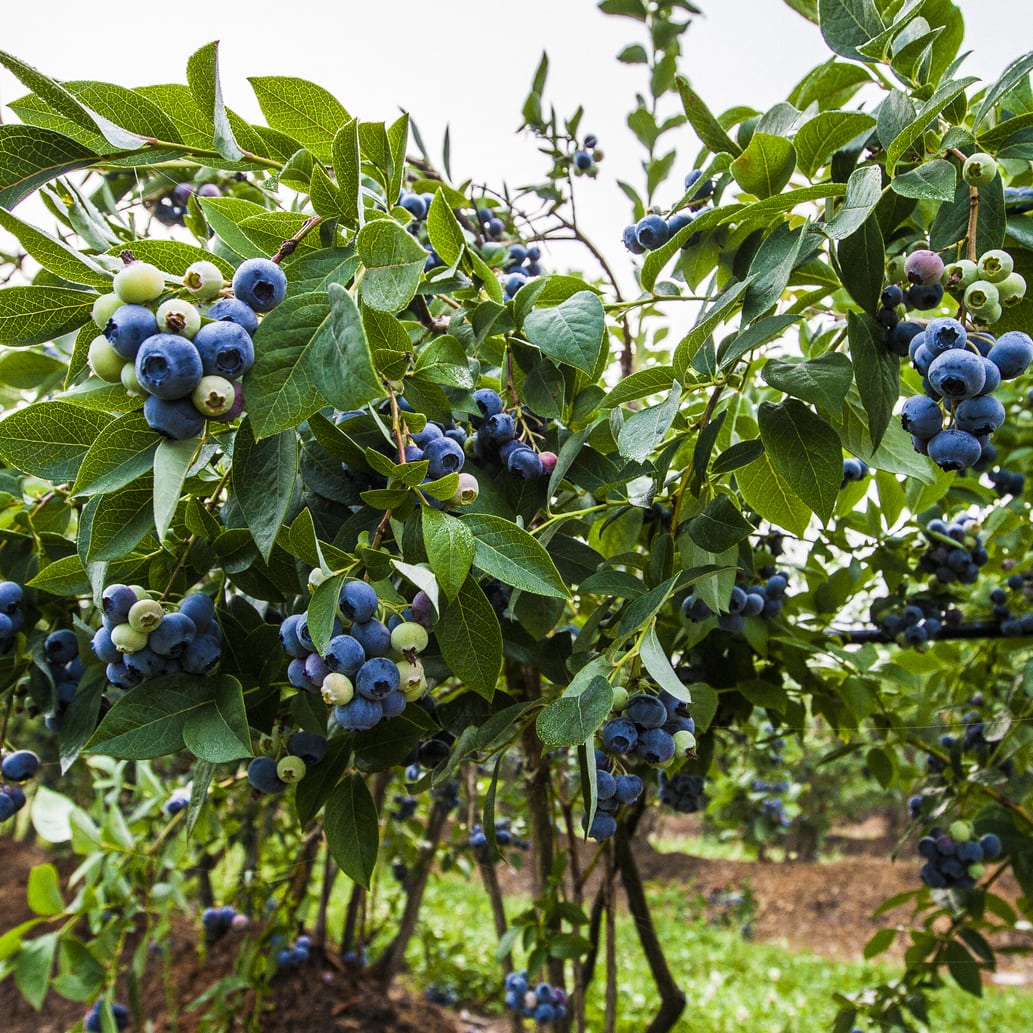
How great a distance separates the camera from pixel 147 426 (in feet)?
1.77

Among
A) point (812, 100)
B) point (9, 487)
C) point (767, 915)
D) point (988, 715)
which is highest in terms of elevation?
point (812, 100)

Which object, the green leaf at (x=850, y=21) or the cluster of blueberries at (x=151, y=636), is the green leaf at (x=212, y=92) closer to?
the cluster of blueberries at (x=151, y=636)

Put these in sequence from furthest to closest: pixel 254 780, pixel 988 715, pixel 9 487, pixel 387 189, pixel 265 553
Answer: pixel 988 715 → pixel 9 487 → pixel 254 780 → pixel 387 189 → pixel 265 553

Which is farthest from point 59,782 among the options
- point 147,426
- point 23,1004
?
point 147,426

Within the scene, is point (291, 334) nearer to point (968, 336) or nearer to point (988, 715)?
point (968, 336)

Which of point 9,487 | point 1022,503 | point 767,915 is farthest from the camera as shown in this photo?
point 767,915

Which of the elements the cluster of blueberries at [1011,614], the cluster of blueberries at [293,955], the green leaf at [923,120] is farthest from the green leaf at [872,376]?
the cluster of blueberries at [293,955]

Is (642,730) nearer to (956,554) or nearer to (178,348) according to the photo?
(178,348)

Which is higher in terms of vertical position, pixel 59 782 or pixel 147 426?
pixel 147 426

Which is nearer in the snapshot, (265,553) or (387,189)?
(265,553)

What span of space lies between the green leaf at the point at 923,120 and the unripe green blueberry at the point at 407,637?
470 millimetres

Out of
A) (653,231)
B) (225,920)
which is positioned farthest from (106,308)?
(225,920)

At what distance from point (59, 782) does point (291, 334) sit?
6402 millimetres

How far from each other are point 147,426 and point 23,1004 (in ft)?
15.1
